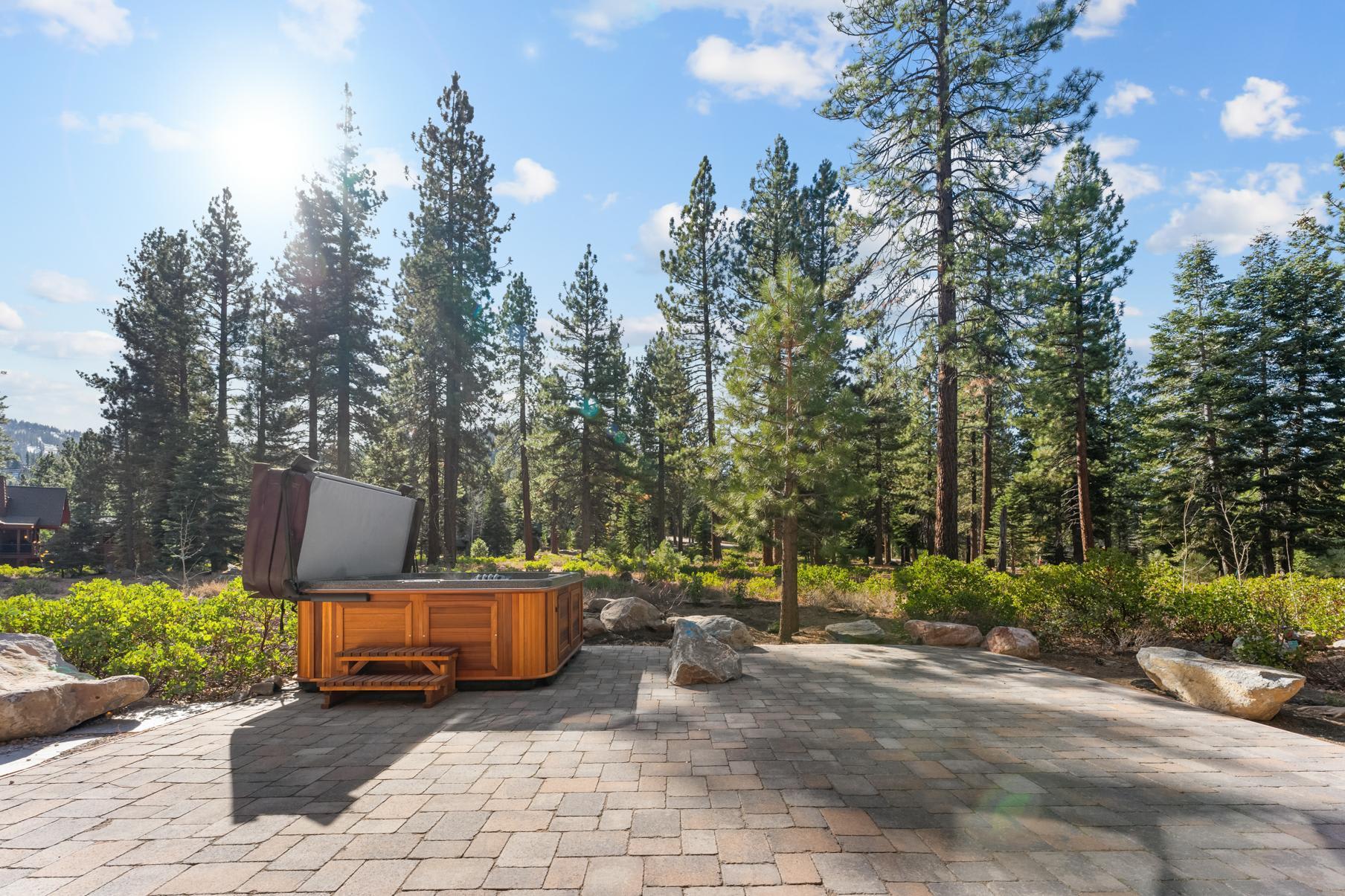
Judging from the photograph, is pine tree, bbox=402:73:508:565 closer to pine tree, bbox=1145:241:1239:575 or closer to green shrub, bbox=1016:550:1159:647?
green shrub, bbox=1016:550:1159:647

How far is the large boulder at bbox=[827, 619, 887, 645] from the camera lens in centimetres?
845

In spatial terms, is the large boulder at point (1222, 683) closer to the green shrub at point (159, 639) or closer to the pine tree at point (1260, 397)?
the green shrub at point (159, 639)

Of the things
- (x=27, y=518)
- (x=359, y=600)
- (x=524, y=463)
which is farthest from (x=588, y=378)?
(x=27, y=518)

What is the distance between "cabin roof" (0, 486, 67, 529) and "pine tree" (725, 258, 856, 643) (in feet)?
146

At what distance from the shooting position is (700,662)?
5.77 metres

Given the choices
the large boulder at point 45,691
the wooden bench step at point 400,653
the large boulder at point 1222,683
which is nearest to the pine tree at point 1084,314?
the large boulder at point 1222,683

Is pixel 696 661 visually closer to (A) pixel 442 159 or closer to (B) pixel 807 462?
(B) pixel 807 462

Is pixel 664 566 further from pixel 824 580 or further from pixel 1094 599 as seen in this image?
pixel 1094 599

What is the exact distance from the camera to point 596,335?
23156 millimetres

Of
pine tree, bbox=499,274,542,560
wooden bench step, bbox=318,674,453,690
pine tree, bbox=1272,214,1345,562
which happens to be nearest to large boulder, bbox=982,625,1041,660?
wooden bench step, bbox=318,674,453,690

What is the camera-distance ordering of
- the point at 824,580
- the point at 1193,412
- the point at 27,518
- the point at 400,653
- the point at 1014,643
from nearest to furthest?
the point at 400,653 < the point at 1014,643 < the point at 824,580 < the point at 1193,412 < the point at 27,518

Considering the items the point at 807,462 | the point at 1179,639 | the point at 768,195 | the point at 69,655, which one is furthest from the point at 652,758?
the point at 768,195

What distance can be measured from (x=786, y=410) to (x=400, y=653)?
6.22 meters

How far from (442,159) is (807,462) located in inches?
686
